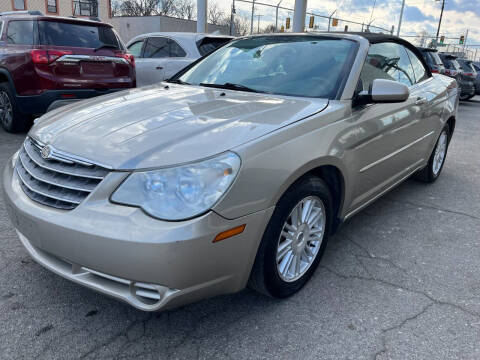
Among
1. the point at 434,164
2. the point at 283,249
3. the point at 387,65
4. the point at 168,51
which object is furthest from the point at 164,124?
the point at 168,51

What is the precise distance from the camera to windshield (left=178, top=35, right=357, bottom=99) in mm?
2869

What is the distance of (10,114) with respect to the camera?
20.4 ft

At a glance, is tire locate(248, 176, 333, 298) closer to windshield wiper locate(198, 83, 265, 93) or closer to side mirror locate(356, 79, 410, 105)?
side mirror locate(356, 79, 410, 105)

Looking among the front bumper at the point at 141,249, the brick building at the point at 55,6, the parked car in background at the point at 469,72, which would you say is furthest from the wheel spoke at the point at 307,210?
the brick building at the point at 55,6

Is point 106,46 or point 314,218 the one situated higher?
point 106,46

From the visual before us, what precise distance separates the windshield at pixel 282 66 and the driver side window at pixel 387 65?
186mm

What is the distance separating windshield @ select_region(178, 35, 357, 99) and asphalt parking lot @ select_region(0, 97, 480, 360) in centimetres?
127

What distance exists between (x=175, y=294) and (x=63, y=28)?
539 centimetres

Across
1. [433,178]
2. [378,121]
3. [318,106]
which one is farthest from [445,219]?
[318,106]

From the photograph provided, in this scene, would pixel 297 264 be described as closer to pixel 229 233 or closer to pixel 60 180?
pixel 229 233

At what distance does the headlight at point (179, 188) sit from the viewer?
179 cm

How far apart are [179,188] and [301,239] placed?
3.21 ft

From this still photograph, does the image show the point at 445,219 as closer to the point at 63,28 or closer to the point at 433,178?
the point at 433,178

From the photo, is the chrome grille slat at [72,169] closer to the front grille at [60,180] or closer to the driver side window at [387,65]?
the front grille at [60,180]
